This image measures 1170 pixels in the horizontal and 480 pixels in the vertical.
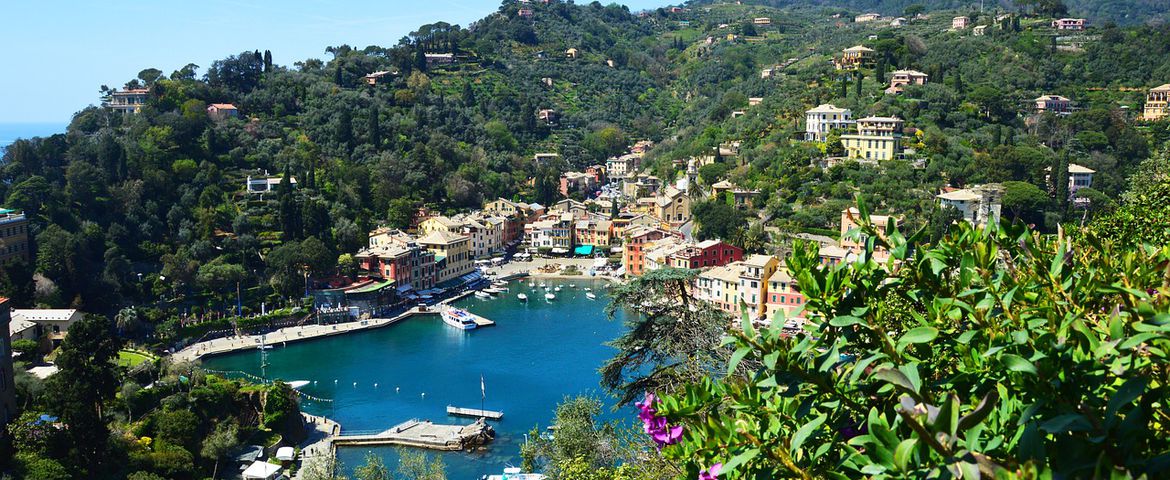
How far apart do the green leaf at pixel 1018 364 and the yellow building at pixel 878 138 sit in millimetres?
26701

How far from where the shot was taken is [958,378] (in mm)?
1677

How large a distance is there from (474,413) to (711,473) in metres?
13.7

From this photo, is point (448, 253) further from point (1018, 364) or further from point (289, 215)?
point (1018, 364)

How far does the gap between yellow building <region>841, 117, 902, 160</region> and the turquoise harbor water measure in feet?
33.5

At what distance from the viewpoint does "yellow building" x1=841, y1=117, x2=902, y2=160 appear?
2670 cm

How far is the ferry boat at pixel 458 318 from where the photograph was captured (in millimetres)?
21359

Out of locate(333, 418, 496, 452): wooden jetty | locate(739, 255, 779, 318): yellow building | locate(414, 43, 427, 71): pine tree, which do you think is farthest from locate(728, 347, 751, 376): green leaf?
locate(414, 43, 427, 71): pine tree

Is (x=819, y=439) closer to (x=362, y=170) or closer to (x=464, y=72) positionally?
(x=362, y=170)

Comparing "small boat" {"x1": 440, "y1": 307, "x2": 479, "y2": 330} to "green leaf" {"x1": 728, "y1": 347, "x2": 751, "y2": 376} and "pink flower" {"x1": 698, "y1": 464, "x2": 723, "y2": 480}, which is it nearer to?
"pink flower" {"x1": 698, "y1": 464, "x2": 723, "y2": 480}

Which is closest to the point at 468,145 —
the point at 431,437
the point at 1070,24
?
the point at 431,437

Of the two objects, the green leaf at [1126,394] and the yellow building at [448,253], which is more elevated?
the green leaf at [1126,394]

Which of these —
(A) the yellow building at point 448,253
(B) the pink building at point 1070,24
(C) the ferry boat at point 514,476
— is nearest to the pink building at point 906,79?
(B) the pink building at point 1070,24

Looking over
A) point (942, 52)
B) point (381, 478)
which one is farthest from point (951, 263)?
point (942, 52)

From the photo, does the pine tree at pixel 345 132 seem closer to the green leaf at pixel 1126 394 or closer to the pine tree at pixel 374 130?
the pine tree at pixel 374 130
